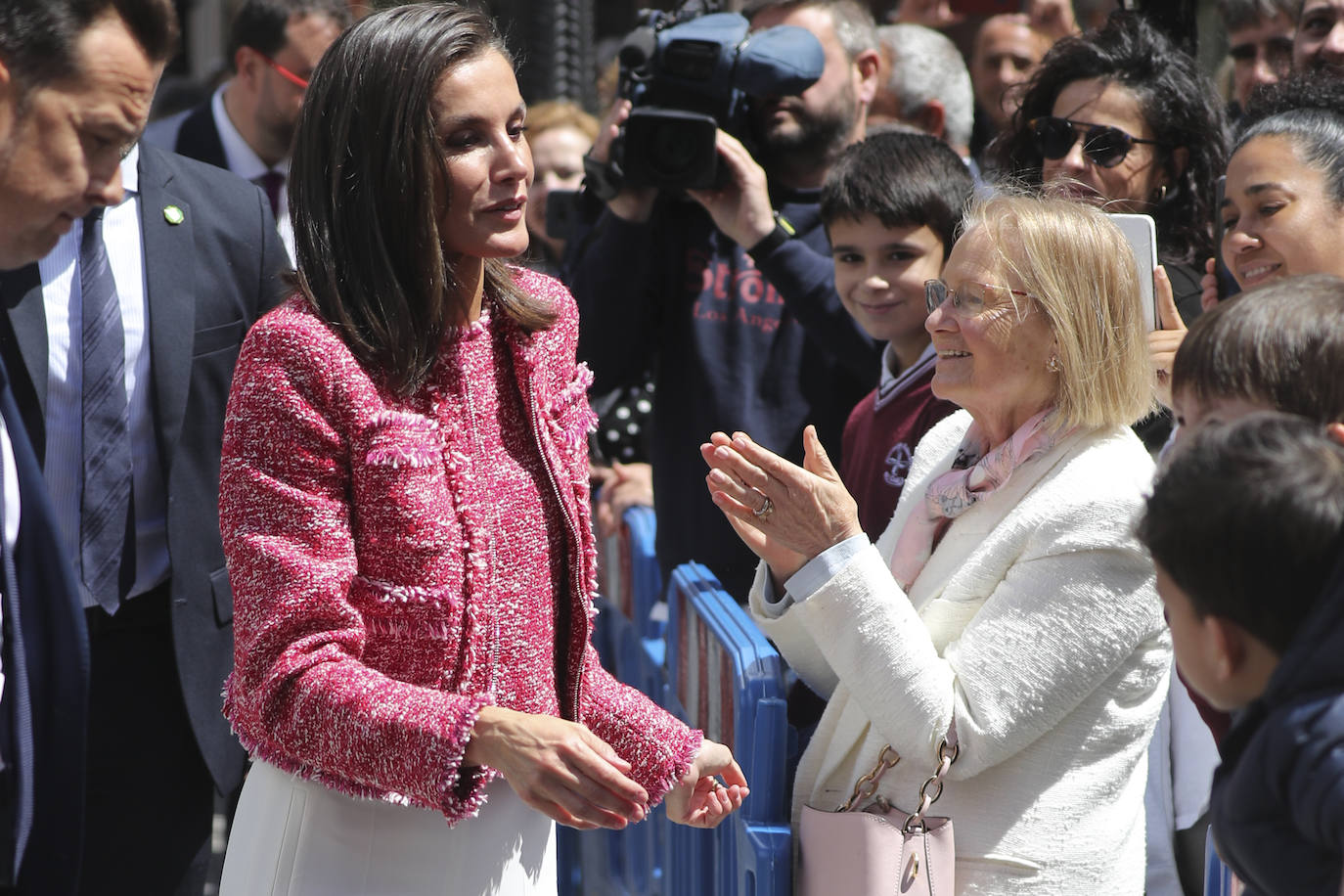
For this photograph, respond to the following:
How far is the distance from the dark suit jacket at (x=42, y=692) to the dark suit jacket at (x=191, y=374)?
65 centimetres

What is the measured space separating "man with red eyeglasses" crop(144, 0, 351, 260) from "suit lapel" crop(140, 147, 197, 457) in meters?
1.98

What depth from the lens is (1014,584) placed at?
1997 mm

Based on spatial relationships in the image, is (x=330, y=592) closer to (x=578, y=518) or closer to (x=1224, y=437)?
(x=578, y=518)

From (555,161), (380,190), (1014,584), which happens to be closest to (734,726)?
(1014,584)

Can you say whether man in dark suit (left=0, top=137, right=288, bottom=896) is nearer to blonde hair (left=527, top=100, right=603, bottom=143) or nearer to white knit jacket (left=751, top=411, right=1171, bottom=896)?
white knit jacket (left=751, top=411, right=1171, bottom=896)

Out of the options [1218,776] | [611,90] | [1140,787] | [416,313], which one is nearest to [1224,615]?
[1218,776]

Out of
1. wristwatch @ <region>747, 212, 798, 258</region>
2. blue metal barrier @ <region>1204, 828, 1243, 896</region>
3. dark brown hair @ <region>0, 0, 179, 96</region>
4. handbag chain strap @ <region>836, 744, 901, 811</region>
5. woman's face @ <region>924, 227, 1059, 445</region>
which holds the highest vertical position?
dark brown hair @ <region>0, 0, 179, 96</region>

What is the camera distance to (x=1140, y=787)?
212 cm

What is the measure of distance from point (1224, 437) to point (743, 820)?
3.93 ft

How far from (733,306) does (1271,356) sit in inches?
82.9

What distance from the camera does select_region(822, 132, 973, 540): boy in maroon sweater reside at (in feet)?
9.71

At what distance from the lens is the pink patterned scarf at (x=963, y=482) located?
212cm

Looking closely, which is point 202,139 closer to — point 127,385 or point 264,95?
point 264,95

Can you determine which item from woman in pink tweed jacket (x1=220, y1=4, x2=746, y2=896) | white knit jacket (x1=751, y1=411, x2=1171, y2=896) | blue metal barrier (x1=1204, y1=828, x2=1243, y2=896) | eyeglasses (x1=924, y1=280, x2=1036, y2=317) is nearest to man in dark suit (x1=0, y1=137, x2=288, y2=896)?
woman in pink tweed jacket (x1=220, y1=4, x2=746, y2=896)
